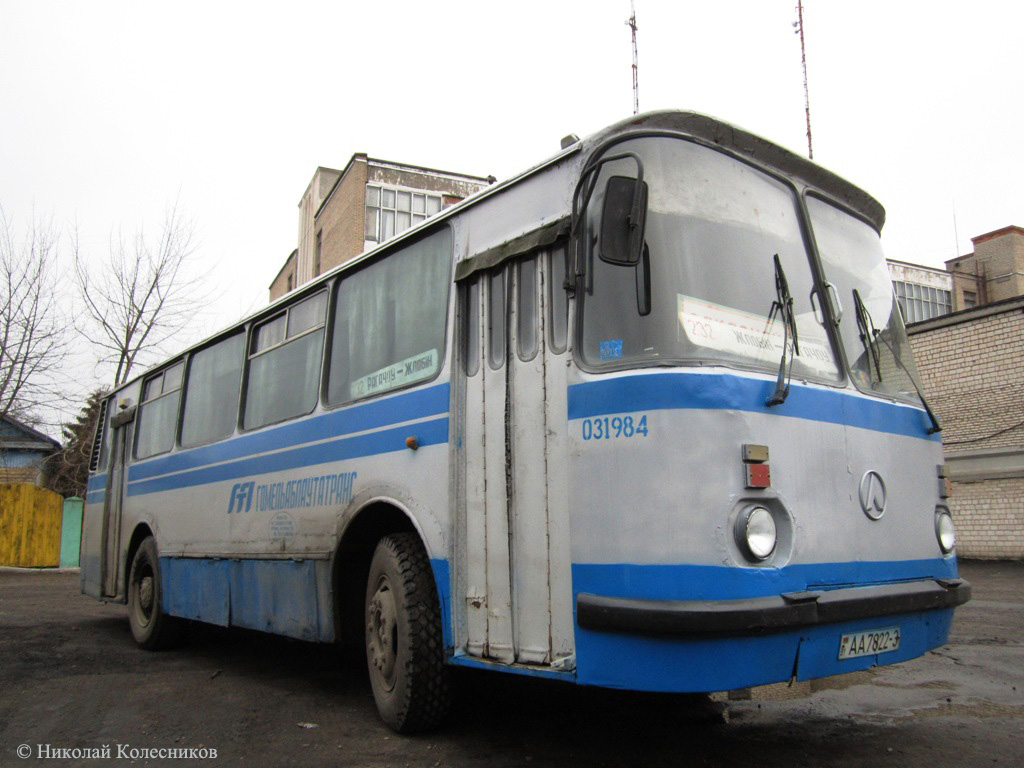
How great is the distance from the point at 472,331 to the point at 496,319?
0.23m

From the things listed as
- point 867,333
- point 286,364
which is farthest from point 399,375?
point 867,333

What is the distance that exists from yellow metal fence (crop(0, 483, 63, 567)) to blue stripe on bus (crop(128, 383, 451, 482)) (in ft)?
61.4

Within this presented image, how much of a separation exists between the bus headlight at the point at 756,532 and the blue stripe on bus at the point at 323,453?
181 centimetres

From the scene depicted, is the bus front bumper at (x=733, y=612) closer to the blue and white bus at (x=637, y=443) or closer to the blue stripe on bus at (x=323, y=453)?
the blue and white bus at (x=637, y=443)

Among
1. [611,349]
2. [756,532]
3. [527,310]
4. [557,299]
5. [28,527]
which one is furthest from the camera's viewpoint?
[28,527]

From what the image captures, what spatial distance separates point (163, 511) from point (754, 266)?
22.6 ft

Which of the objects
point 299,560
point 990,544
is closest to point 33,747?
point 299,560

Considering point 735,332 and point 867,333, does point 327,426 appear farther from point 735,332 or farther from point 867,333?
point 867,333

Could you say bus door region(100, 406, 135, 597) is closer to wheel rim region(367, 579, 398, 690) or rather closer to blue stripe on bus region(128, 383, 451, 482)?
blue stripe on bus region(128, 383, 451, 482)

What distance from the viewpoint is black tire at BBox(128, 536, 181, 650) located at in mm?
8734

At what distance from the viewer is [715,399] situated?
12.0ft

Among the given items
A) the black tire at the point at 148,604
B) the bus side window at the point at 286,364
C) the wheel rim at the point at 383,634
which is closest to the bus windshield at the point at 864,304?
the wheel rim at the point at 383,634

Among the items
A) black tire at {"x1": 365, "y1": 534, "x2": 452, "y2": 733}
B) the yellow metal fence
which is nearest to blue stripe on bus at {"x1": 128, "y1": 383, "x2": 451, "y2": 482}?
black tire at {"x1": 365, "y1": 534, "x2": 452, "y2": 733}

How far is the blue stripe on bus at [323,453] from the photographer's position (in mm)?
4984
